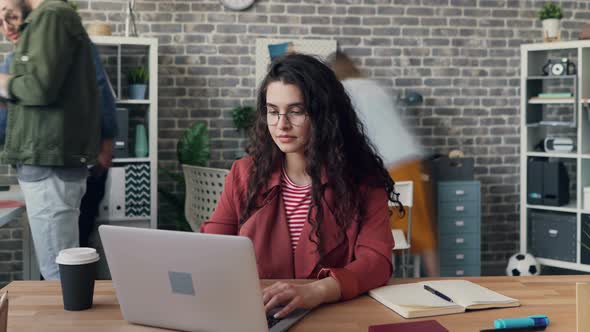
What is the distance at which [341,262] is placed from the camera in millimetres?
1965

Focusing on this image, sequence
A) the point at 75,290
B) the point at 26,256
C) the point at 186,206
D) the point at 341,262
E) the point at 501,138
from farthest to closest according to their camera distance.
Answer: the point at 501,138 < the point at 186,206 < the point at 26,256 < the point at 341,262 < the point at 75,290

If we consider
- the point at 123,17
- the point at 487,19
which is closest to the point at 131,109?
the point at 123,17

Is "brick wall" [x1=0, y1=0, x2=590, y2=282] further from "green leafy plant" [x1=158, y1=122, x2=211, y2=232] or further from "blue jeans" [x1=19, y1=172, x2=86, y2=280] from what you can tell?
"blue jeans" [x1=19, y1=172, x2=86, y2=280]

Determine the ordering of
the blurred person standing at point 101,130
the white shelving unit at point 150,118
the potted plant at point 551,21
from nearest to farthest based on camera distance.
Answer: the blurred person standing at point 101,130 < the white shelving unit at point 150,118 < the potted plant at point 551,21

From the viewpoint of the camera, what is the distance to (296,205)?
201cm

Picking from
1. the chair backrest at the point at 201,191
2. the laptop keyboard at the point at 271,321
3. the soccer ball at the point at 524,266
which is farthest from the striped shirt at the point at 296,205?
the soccer ball at the point at 524,266

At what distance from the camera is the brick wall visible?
4.68 metres

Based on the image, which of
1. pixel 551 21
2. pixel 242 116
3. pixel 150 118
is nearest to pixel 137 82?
pixel 150 118

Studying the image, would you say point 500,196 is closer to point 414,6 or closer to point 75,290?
point 414,6

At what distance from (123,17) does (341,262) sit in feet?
10.4

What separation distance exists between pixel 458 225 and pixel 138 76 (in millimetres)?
2281

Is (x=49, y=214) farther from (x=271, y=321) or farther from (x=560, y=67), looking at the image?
(x=560, y=67)

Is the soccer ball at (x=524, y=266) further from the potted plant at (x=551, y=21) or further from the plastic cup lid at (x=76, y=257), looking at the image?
the plastic cup lid at (x=76, y=257)

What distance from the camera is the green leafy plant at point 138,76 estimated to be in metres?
4.31
